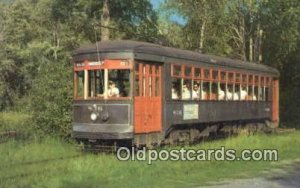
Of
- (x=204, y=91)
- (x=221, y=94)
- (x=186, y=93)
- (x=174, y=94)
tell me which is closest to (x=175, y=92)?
(x=174, y=94)

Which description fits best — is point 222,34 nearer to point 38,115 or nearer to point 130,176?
point 38,115

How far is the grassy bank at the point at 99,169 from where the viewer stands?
13.2 metres

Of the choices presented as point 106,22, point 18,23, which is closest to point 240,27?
point 106,22

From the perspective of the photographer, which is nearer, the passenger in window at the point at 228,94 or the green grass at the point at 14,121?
the green grass at the point at 14,121

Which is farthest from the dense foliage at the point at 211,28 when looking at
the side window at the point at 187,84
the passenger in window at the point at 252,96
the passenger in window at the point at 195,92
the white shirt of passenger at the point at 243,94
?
the side window at the point at 187,84

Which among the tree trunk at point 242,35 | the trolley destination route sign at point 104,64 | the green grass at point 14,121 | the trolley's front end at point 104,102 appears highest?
the tree trunk at point 242,35

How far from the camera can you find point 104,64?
1891cm

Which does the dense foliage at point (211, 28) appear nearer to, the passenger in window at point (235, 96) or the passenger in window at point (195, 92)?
the passenger in window at point (235, 96)

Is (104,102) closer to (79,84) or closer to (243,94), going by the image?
(79,84)

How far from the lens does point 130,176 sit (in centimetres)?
1416

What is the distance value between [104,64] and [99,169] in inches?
187

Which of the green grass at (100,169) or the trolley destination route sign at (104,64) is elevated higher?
the trolley destination route sign at (104,64)

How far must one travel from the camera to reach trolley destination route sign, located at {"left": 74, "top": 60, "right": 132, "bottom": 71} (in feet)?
61.1

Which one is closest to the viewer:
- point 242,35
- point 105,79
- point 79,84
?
point 105,79
